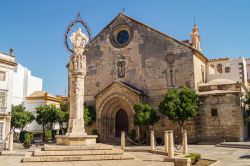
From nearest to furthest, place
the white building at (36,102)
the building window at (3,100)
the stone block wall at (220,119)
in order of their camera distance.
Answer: the stone block wall at (220,119)
the building window at (3,100)
the white building at (36,102)

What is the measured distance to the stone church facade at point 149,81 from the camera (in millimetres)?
26484

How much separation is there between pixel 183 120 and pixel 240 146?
537 centimetres

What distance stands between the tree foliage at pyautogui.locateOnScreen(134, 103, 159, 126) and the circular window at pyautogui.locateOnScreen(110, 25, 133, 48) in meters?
8.30

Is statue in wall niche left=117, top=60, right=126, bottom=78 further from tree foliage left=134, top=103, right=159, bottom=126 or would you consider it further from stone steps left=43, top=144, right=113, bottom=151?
stone steps left=43, top=144, right=113, bottom=151

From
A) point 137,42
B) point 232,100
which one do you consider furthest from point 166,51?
point 232,100

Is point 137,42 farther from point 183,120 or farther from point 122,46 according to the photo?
point 183,120

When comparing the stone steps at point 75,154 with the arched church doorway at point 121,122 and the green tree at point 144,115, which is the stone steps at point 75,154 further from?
the arched church doorway at point 121,122

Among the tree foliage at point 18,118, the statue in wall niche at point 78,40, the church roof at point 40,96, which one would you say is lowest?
the tree foliage at point 18,118

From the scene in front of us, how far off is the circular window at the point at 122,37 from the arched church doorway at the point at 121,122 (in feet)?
25.8

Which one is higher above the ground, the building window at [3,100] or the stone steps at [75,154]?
the building window at [3,100]

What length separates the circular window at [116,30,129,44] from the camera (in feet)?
106

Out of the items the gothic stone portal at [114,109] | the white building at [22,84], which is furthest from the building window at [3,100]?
the white building at [22,84]

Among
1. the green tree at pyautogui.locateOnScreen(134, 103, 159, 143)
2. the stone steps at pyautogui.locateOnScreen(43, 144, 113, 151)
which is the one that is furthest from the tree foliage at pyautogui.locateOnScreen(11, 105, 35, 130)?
the stone steps at pyautogui.locateOnScreen(43, 144, 113, 151)

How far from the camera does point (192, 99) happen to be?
2592 centimetres
